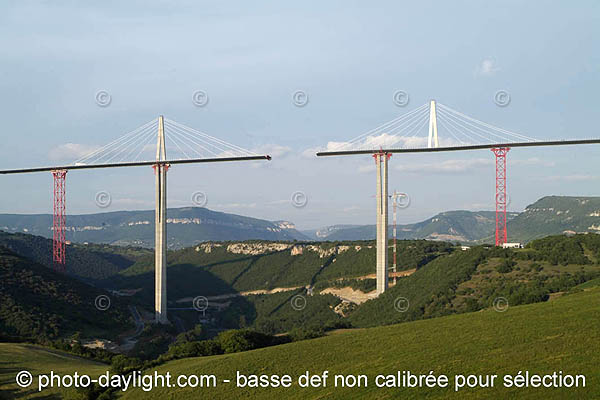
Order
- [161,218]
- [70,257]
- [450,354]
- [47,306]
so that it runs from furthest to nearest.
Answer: [70,257]
[161,218]
[47,306]
[450,354]

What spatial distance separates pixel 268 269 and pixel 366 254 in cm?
2624

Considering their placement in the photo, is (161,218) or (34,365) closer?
(34,365)

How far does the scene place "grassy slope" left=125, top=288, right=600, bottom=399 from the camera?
68.7ft

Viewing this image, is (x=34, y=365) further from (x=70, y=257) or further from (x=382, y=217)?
(x=70, y=257)

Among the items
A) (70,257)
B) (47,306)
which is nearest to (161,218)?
(47,306)

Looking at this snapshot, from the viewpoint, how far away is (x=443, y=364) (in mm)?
23531

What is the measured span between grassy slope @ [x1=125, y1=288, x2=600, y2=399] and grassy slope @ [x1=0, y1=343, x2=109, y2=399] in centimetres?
444

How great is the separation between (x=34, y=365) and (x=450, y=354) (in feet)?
76.2

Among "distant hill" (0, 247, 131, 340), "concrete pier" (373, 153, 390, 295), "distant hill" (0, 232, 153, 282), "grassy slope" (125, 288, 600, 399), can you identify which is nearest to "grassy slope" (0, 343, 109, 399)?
"grassy slope" (125, 288, 600, 399)

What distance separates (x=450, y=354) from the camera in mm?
25156

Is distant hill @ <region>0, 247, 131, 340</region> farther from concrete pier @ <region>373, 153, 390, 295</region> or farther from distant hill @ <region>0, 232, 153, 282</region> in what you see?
distant hill @ <region>0, 232, 153, 282</region>

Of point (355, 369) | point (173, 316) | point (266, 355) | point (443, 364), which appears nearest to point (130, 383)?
point (266, 355)

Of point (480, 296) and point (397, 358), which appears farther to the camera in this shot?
point (480, 296)

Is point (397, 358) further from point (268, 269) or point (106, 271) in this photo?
point (106, 271)
